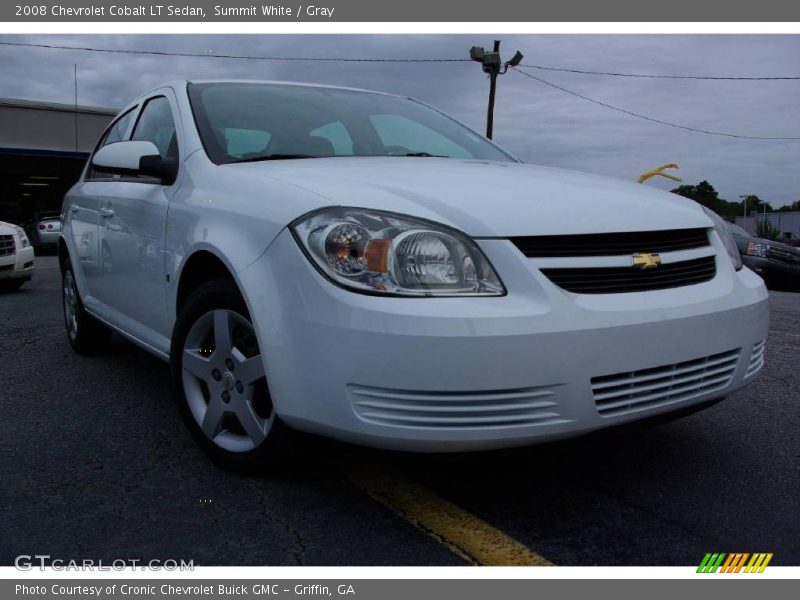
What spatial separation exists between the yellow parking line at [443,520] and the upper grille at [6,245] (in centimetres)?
836

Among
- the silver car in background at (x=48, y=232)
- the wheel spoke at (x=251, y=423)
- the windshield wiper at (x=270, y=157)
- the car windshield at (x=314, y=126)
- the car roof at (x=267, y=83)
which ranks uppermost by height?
the car roof at (x=267, y=83)

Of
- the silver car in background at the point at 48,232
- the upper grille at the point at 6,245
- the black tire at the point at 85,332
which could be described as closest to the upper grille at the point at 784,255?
the silver car in background at the point at 48,232

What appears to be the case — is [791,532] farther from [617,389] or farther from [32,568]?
[32,568]

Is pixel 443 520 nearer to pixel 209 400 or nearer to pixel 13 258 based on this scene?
pixel 209 400

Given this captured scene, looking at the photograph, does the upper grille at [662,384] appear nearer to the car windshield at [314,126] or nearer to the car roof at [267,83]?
the car windshield at [314,126]

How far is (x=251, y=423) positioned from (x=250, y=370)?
0.18 m

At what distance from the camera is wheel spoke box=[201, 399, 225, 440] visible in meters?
2.72

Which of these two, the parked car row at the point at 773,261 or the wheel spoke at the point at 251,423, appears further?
the parked car row at the point at 773,261

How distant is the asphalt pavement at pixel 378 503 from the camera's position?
86.1 inches

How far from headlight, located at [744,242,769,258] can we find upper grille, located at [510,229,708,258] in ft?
30.2

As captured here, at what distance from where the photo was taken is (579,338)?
212 cm

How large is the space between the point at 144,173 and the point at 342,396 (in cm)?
157

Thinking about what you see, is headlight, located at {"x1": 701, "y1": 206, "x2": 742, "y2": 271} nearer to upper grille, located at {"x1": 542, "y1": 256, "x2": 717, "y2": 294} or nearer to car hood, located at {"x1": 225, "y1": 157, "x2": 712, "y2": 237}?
car hood, located at {"x1": 225, "y1": 157, "x2": 712, "y2": 237}
